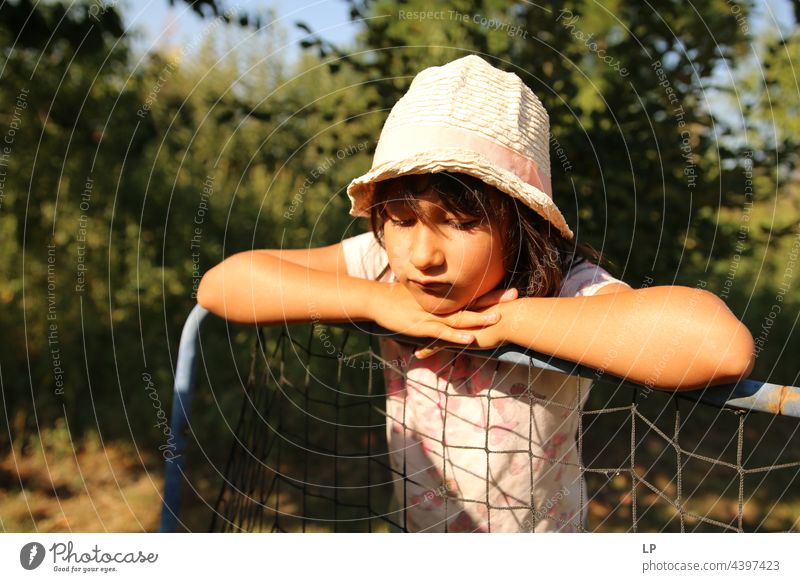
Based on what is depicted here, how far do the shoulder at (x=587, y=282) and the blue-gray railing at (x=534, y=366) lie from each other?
0.13 m

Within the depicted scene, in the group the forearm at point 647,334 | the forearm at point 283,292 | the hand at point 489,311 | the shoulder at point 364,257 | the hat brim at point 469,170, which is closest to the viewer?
the forearm at point 647,334

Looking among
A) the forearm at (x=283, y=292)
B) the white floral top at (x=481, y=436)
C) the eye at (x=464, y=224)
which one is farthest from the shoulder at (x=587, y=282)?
the forearm at (x=283, y=292)

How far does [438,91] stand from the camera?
3.59 feet

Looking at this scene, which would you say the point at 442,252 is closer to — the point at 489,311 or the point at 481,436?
the point at 489,311

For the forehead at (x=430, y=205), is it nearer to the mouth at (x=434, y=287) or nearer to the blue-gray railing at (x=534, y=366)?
the mouth at (x=434, y=287)

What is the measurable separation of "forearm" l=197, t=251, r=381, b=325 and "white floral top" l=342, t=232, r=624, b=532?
136 millimetres

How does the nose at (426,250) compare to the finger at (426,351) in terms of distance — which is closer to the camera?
the nose at (426,250)

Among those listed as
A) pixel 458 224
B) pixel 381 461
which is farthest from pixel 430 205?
pixel 381 461

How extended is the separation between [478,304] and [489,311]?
0.10ft

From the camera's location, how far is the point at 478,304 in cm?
116

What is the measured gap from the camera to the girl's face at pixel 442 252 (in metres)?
1.06

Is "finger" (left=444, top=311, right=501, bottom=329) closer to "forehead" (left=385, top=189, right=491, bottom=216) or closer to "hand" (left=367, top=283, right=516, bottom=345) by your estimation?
"hand" (left=367, top=283, right=516, bottom=345)

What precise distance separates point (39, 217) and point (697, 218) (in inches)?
96.7
